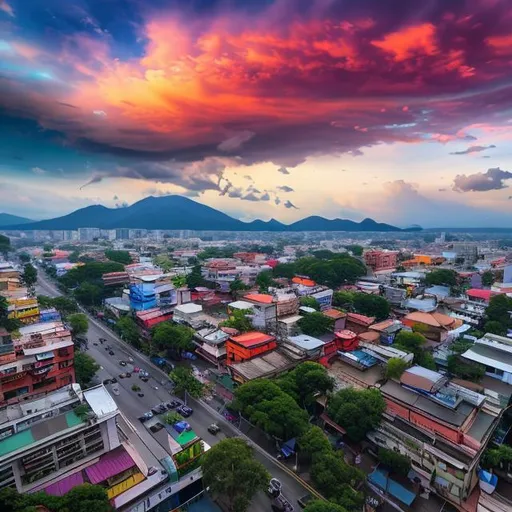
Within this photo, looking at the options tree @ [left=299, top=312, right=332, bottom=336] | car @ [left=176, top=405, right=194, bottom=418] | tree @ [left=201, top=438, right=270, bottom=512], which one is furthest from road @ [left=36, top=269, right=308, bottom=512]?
tree @ [left=299, top=312, right=332, bottom=336]

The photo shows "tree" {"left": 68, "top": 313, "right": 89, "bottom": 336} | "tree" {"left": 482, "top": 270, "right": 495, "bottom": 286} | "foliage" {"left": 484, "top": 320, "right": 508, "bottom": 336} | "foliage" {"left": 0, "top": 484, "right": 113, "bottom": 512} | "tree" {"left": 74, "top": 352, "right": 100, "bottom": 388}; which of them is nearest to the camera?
"foliage" {"left": 0, "top": 484, "right": 113, "bottom": 512}

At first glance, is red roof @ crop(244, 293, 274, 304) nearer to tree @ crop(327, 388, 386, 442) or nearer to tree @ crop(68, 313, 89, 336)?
tree @ crop(327, 388, 386, 442)

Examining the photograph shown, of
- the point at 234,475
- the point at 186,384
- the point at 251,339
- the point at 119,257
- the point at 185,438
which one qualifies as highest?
the point at 119,257

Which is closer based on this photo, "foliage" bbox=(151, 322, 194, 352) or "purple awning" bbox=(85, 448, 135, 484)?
"purple awning" bbox=(85, 448, 135, 484)

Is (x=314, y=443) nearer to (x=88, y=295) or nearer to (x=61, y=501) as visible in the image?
(x=61, y=501)

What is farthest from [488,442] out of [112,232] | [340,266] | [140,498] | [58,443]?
[112,232]

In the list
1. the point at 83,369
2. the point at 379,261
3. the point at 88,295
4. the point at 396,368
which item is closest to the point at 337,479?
the point at 396,368
